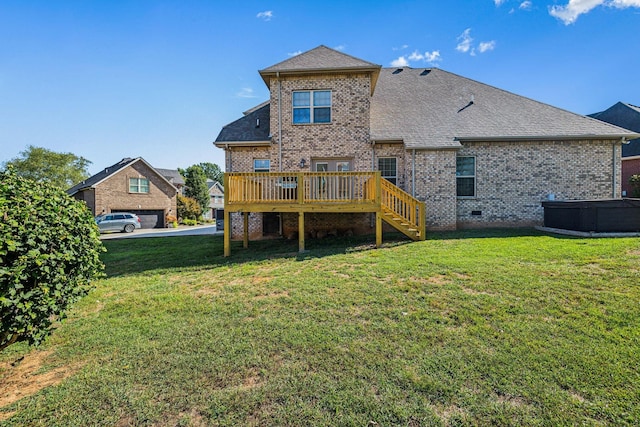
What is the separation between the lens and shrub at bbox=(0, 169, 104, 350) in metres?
2.77

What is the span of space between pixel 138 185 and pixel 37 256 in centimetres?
3180

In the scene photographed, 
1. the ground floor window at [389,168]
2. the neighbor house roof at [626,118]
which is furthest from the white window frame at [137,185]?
the neighbor house roof at [626,118]

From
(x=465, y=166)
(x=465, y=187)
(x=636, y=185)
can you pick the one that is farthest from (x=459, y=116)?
(x=636, y=185)

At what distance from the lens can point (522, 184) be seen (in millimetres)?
12117

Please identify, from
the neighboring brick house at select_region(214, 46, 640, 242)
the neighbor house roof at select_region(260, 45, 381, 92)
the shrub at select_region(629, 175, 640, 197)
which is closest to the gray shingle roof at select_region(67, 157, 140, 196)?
the neighboring brick house at select_region(214, 46, 640, 242)

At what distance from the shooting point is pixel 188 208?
1483 inches

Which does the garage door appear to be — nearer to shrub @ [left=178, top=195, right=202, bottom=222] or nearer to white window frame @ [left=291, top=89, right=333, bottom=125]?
shrub @ [left=178, top=195, right=202, bottom=222]

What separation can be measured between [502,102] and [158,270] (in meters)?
15.7

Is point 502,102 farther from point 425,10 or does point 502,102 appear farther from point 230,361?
point 230,361

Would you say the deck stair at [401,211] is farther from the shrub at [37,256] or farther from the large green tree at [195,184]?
the large green tree at [195,184]

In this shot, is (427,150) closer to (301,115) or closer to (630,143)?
(301,115)

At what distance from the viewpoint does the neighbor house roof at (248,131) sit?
1210 centimetres

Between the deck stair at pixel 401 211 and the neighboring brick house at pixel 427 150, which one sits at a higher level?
the neighboring brick house at pixel 427 150

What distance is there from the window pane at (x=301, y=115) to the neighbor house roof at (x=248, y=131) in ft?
4.38
